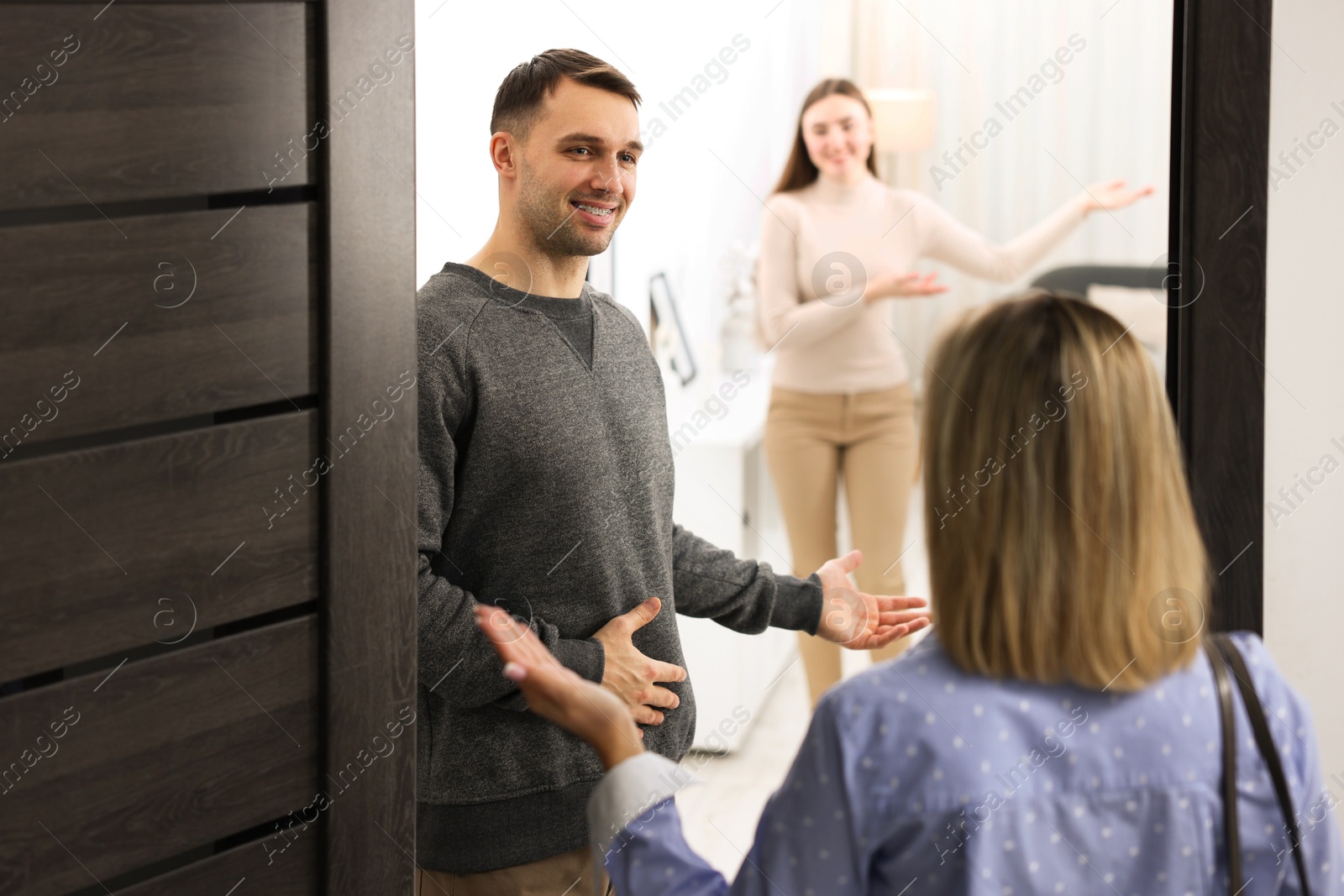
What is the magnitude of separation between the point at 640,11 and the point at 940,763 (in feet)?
4.87

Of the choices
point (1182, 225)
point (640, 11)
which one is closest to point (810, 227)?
point (640, 11)

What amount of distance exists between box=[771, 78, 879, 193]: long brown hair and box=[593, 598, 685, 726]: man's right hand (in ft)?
2.95

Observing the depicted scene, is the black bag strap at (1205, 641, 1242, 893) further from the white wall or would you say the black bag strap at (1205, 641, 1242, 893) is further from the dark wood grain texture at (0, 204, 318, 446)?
the white wall

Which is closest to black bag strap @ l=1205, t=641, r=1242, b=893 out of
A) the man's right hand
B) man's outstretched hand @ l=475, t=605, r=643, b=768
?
man's outstretched hand @ l=475, t=605, r=643, b=768

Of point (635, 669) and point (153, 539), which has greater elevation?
point (153, 539)

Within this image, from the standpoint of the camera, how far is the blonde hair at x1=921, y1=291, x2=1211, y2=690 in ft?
2.67

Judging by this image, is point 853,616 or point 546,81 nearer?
point 546,81

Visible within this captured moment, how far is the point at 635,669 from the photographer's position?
137cm

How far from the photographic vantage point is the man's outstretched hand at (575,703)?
93cm

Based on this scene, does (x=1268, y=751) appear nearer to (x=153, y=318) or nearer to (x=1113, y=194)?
(x=153, y=318)

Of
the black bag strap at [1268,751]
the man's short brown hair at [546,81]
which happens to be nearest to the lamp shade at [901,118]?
the man's short brown hair at [546,81]

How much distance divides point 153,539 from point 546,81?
2.34ft

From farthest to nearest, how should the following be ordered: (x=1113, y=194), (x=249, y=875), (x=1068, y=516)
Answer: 1. (x=1113, y=194)
2. (x=249, y=875)
3. (x=1068, y=516)

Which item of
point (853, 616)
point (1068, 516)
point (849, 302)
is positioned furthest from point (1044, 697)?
point (849, 302)
